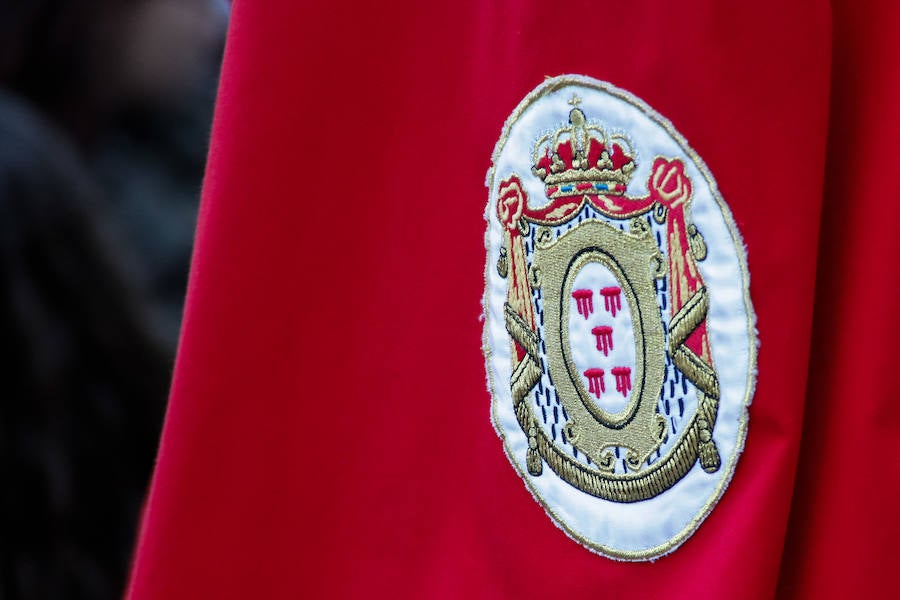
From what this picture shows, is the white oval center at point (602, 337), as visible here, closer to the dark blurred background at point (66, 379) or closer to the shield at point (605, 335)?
the shield at point (605, 335)

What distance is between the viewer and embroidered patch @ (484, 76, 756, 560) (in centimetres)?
59

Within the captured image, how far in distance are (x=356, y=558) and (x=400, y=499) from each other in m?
0.05

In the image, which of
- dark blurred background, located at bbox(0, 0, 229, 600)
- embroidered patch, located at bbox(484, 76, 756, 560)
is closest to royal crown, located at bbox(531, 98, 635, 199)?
embroidered patch, located at bbox(484, 76, 756, 560)

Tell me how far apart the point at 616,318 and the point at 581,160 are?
86mm

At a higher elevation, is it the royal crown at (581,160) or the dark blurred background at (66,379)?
the royal crown at (581,160)

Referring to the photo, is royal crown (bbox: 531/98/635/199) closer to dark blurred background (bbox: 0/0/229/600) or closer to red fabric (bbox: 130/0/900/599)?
red fabric (bbox: 130/0/900/599)

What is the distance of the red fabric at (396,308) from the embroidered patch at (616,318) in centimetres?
1

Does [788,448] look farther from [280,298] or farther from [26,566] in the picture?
[26,566]

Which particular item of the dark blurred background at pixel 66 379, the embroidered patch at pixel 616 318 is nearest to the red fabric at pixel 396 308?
the embroidered patch at pixel 616 318

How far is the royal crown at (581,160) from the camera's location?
615 mm

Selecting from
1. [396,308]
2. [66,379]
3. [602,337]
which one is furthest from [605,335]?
[66,379]

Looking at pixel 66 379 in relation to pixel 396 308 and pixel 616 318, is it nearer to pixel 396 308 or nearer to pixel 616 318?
pixel 396 308

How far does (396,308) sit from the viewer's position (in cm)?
73

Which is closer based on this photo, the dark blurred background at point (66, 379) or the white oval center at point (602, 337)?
the white oval center at point (602, 337)
